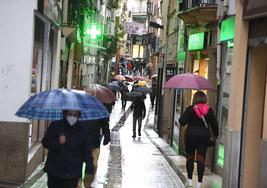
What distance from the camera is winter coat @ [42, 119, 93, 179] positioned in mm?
6898

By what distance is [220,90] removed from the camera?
1384cm

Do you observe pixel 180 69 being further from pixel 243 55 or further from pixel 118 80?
pixel 118 80

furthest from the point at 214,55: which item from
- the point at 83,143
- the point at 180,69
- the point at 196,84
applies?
the point at 83,143

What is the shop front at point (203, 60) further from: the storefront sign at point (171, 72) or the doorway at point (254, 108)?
the doorway at point (254, 108)

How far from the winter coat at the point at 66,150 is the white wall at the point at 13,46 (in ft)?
13.9

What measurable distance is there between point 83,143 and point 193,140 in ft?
13.1

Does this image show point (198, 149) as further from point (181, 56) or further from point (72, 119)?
point (181, 56)

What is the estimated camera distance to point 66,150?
691 cm

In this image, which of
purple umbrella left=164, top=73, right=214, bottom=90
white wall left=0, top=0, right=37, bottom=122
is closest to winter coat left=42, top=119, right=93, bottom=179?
white wall left=0, top=0, right=37, bottom=122

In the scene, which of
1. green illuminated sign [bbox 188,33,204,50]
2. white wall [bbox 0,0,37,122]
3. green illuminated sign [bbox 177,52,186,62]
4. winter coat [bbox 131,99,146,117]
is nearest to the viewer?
white wall [bbox 0,0,37,122]

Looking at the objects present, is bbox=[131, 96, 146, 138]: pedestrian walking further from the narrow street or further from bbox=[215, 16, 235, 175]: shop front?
bbox=[215, 16, 235, 175]: shop front

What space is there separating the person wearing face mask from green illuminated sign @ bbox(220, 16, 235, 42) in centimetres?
582

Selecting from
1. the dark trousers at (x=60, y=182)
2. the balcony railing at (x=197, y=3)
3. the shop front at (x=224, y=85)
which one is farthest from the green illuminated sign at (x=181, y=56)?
the dark trousers at (x=60, y=182)

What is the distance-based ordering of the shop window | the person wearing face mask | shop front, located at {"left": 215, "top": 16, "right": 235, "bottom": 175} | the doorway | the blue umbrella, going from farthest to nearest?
the shop window → shop front, located at {"left": 215, "top": 16, "right": 235, "bottom": 175} → the doorway → the person wearing face mask → the blue umbrella
